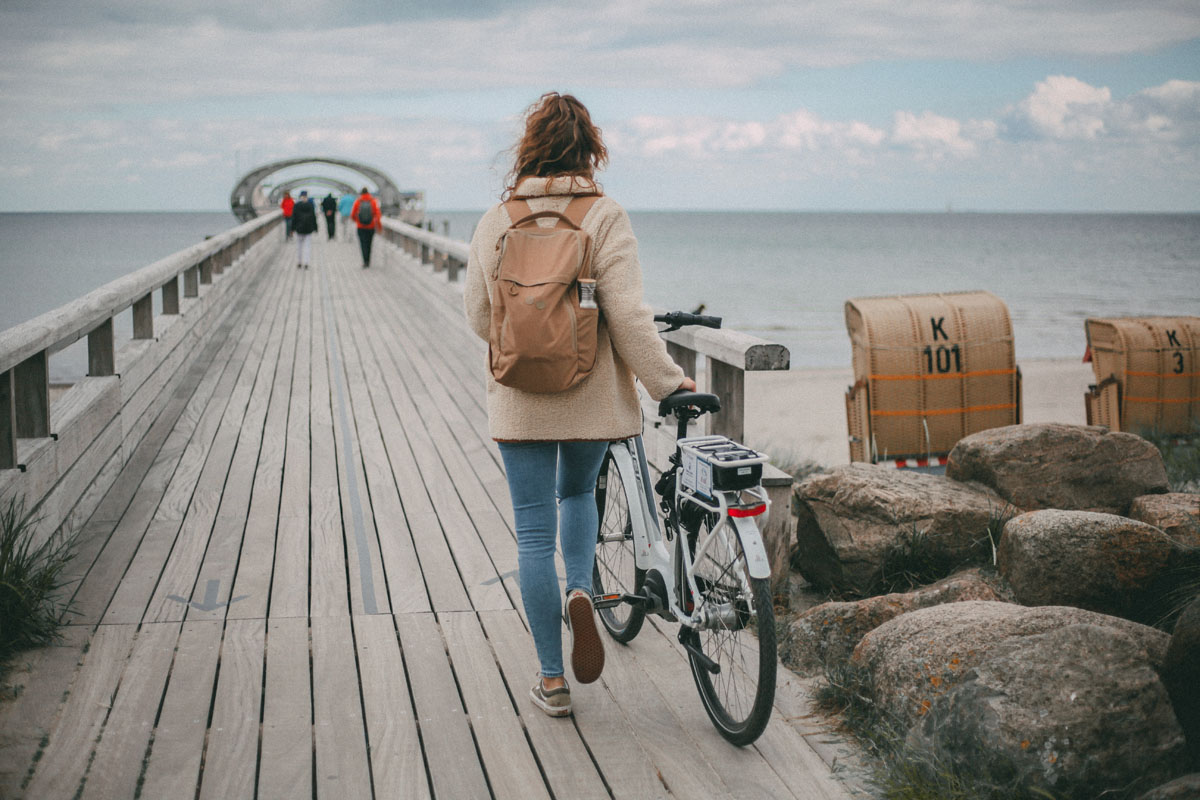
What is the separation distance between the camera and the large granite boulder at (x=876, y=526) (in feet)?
14.8

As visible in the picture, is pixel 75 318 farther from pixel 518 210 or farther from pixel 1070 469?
pixel 1070 469

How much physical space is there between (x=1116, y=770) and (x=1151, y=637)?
569 mm

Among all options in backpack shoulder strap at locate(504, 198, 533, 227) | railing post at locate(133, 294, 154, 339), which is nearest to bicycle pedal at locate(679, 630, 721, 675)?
backpack shoulder strap at locate(504, 198, 533, 227)

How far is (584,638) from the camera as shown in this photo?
2803 mm

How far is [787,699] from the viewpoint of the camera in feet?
10.4

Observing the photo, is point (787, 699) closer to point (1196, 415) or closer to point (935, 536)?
point (935, 536)

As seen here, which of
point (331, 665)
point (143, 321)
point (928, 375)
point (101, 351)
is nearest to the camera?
point (331, 665)

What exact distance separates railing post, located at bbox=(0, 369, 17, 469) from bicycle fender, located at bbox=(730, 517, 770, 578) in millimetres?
2586

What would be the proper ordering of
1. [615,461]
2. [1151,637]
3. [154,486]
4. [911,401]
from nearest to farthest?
[1151,637], [615,461], [154,486], [911,401]

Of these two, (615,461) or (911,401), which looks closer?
(615,461)

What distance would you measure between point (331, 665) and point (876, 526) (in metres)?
2.44

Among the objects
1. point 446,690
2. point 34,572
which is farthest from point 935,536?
point 34,572

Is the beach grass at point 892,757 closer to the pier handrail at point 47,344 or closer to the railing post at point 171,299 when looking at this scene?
the pier handrail at point 47,344

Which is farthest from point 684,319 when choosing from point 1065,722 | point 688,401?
point 1065,722
